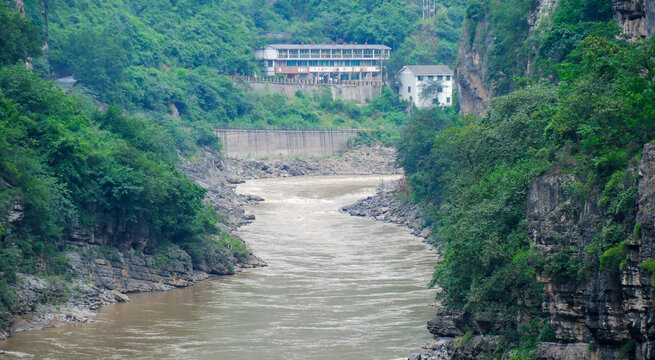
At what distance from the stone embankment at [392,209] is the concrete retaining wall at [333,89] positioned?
114 feet

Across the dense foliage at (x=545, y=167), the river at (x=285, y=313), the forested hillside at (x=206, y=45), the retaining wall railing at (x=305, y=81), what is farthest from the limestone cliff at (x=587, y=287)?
the retaining wall railing at (x=305, y=81)

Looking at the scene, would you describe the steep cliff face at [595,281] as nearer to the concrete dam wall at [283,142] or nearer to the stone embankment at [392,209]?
the stone embankment at [392,209]

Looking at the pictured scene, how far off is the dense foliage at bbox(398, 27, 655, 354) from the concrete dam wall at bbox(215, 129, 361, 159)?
53.5 m

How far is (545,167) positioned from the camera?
80.3 feet

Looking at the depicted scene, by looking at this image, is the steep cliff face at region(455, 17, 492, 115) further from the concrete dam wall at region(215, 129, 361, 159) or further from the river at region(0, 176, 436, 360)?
the concrete dam wall at region(215, 129, 361, 159)

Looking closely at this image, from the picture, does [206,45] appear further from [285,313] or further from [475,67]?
[285,313]

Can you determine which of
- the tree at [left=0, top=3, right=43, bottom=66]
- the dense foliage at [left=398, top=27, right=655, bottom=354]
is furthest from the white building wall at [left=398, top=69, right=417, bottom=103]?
the dense foliage at [left=398, top=27, right=655, bottom=354]

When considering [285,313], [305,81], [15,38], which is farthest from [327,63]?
[285,313]

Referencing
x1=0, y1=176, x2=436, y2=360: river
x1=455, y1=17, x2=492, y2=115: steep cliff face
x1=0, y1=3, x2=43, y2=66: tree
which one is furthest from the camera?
x1=455, y1=17, x2=492, y2=115: steep cliff face

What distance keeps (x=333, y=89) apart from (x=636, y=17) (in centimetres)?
7833

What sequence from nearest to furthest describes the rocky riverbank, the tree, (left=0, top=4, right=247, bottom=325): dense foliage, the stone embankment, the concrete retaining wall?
1. the rocky riverbank
2. (left=0, top=4, right=247, bottom=325): dense foliage
3. the tree
4. the stone embankment
5. the concrete retaining wall

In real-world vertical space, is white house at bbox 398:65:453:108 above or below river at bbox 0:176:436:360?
above

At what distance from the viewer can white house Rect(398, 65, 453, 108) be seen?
4171 inches

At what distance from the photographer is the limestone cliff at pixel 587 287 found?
58.5 ft
